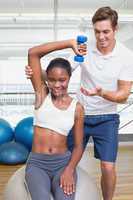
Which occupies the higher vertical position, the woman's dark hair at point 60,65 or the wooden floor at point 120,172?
the woman's dark hair at point 60,65

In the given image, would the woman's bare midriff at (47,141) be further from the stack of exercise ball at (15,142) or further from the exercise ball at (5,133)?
the exercise ball at (5,133)

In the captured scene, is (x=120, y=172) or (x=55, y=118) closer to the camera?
(x=55, y=118)

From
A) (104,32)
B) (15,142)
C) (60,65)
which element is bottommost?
(15,142)

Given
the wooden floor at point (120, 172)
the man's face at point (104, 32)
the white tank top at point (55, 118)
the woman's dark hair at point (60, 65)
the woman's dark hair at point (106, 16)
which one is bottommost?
the wooden floor at point (120, 172)

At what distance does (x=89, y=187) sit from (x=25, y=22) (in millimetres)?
2902

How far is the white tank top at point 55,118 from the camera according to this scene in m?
1.86

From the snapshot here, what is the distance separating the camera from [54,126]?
1863mm

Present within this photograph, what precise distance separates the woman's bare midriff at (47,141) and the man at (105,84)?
111 mm

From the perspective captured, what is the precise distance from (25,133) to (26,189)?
6.25 ft

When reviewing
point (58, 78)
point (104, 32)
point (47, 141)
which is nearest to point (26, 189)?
point (47, 141)

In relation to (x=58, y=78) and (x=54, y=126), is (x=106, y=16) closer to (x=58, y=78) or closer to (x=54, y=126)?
(x=58, y=78)

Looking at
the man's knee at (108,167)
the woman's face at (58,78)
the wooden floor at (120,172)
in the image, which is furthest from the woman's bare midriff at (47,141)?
the wooden floor at (120,172)

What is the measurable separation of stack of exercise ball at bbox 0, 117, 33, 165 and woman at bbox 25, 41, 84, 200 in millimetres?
1633

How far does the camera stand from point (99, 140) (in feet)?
6.91
